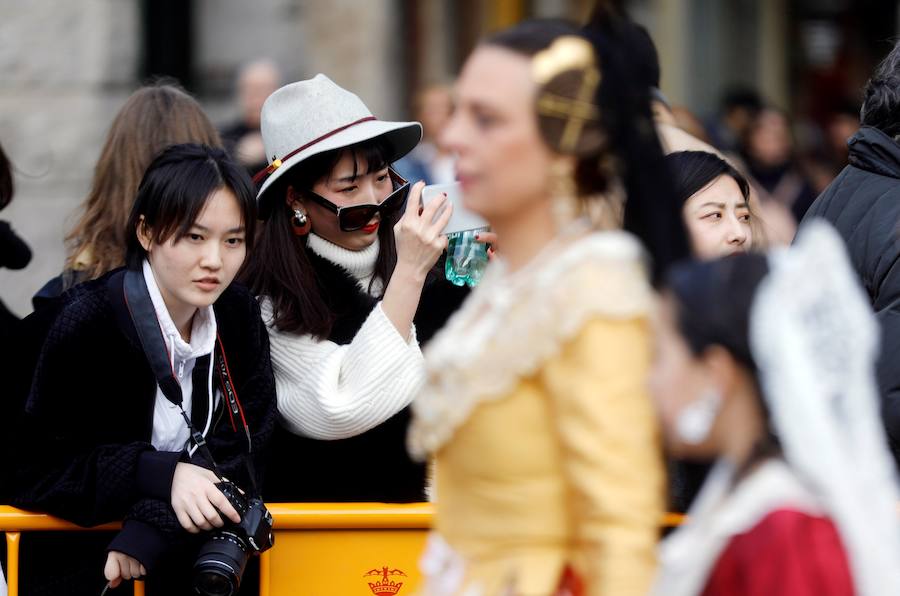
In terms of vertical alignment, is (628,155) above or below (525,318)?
above

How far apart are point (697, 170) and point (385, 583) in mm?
1380

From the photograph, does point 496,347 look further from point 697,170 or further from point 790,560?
point 697,170

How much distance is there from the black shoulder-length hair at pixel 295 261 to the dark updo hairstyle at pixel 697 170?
80 centimetres

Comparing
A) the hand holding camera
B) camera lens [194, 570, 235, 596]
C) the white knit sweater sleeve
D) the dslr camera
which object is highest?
the white knit sweater sleeve

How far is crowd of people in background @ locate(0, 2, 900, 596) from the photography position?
2.01 m

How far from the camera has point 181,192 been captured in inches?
136

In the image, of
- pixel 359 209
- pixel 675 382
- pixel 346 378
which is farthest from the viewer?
pixel 359 209

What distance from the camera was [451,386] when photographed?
7.51 feet

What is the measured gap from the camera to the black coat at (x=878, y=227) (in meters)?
3.68

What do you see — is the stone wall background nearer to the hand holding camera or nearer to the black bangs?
the black bangs

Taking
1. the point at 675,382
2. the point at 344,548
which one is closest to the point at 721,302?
the point at 675,382

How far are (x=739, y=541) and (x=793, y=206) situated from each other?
7.88 meters

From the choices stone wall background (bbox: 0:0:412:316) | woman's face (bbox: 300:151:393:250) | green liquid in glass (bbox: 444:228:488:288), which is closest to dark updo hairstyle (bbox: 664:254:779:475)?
green liquid in glass (bbox: 444:228:488:288)

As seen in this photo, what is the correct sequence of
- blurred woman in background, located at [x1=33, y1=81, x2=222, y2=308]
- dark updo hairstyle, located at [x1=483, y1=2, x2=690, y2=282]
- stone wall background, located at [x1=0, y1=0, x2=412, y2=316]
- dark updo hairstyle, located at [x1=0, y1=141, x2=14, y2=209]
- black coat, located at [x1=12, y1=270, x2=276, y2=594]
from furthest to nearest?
stone wall background, located at [x1=0, y1=0, x2=412, y2=316] → dark updo hairstyle, located at [x1=0, y1=141, x2=14, y2=209] → blurred woman in background, located at [x1=33, y1=81, x2=222, y2=308] → black coat, located at [x1=12, y1=270, x2=276, y2=594] → dark updo hairstyle, located at [x1=483, y1=2, x2=690, y2=282]
